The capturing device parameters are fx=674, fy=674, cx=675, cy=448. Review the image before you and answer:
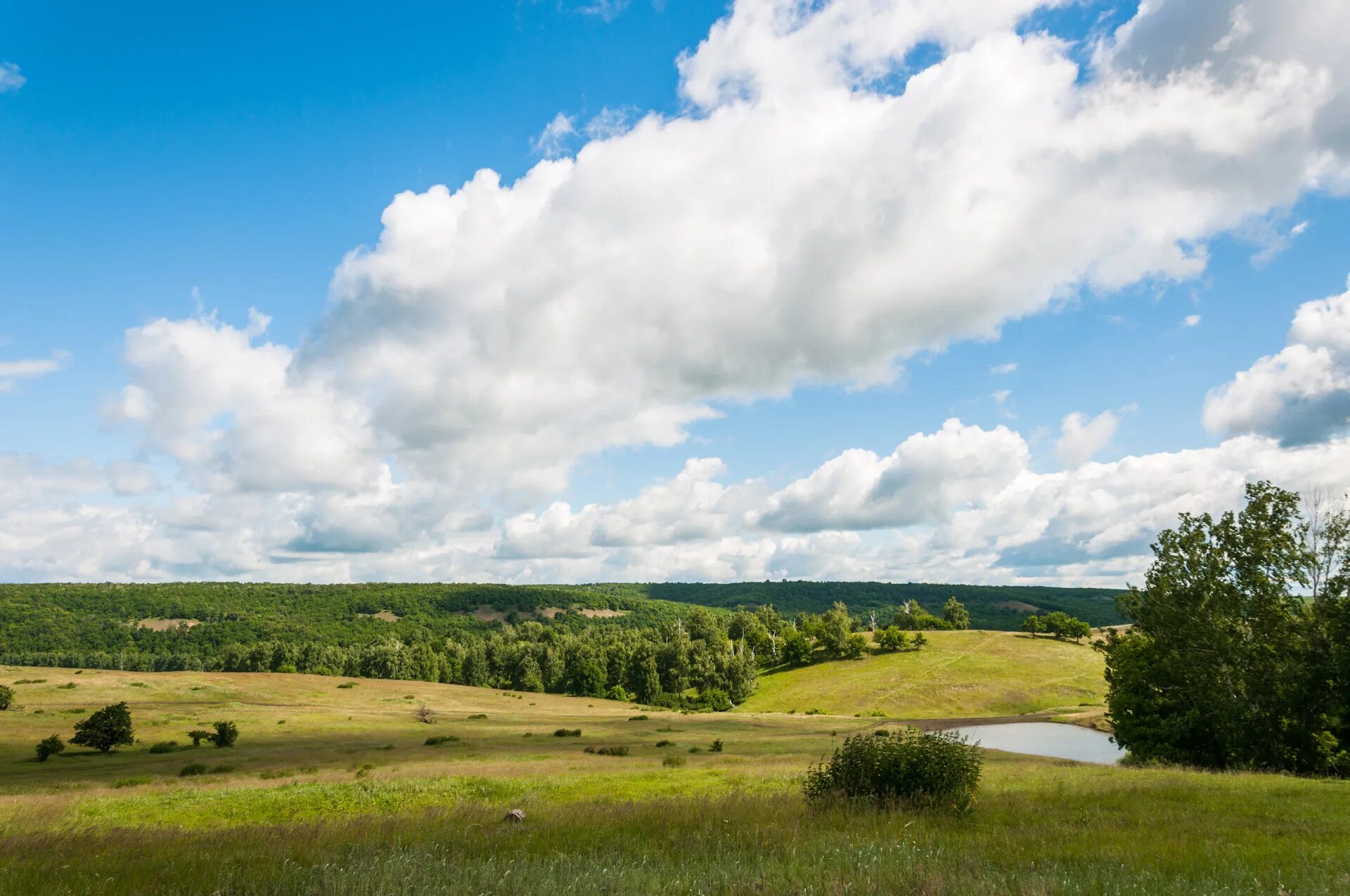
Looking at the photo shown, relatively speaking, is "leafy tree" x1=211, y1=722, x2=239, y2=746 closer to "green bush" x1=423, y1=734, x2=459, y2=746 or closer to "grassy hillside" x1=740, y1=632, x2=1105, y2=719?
"green bush" x1=423, y1=734, x2=459, y2=746

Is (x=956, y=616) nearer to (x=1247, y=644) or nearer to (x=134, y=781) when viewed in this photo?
(x=1247, y=644)

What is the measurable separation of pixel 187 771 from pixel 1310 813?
1941 inches

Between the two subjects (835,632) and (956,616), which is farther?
(956,616)

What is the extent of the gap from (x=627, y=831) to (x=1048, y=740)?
8702 centimetres

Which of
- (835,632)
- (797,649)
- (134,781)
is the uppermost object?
(134,781)

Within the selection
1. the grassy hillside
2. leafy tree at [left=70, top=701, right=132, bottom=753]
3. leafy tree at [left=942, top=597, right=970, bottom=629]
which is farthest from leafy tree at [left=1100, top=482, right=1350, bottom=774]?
leafy tree at [left=942, top=597, right=970, bottom=629]

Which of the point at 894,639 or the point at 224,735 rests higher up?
the point at 224,735

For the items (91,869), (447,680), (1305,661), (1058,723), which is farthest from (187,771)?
(447,680)

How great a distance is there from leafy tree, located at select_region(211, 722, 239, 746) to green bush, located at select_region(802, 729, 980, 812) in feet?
177

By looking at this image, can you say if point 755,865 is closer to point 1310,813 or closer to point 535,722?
point 1310,813

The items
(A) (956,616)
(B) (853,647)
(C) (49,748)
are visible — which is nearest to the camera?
(C) (49,748)

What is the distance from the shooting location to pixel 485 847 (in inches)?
394

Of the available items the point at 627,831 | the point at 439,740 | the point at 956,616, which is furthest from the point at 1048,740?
the point at 956,616

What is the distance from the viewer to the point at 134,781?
34.8 metres
